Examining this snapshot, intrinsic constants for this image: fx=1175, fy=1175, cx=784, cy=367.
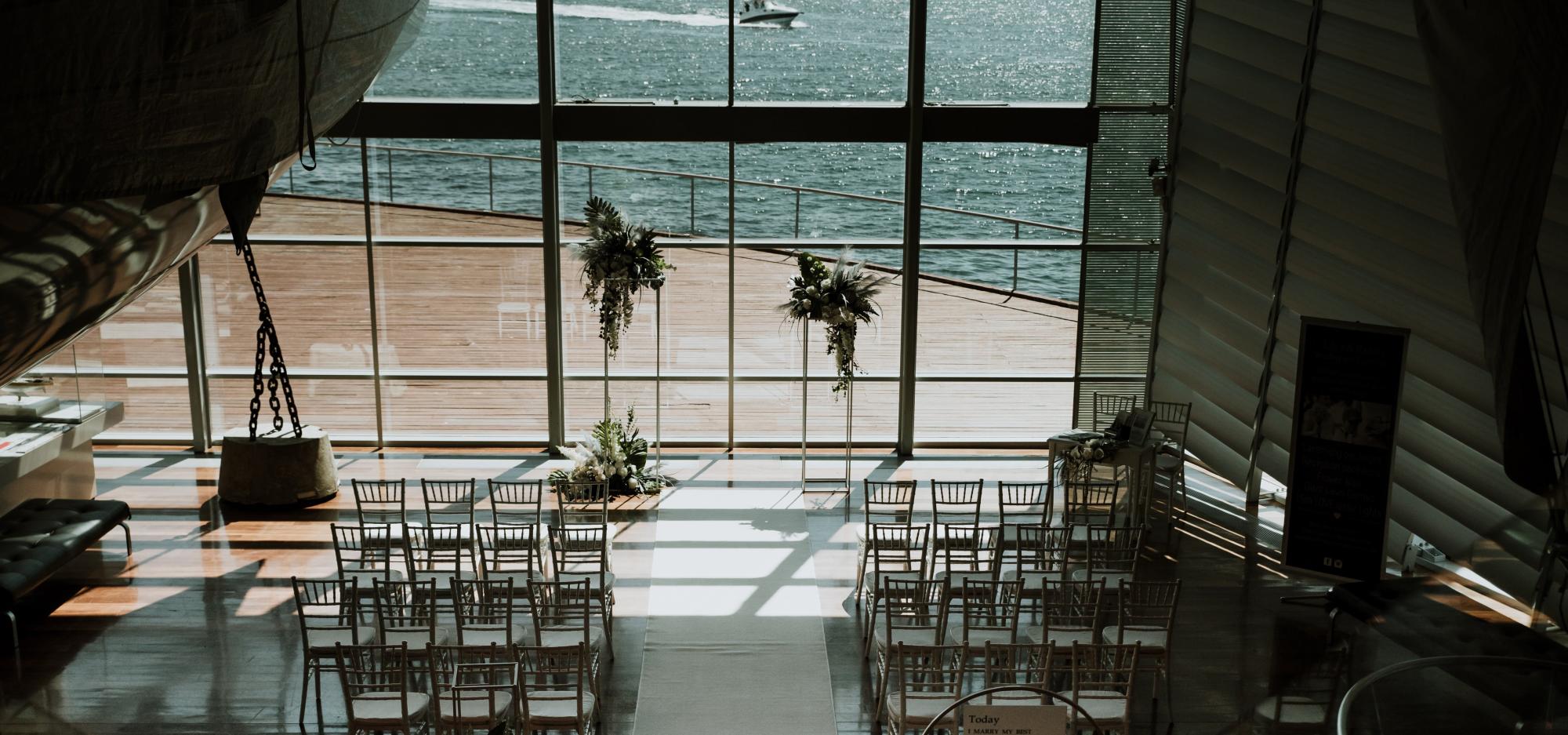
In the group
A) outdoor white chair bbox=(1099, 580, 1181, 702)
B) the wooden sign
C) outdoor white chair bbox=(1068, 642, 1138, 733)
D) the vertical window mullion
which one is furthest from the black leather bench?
the vertical window mullion

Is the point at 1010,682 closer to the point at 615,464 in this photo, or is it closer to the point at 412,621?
the point at 412,621

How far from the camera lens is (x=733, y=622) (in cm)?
895

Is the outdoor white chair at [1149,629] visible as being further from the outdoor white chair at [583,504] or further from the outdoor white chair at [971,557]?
the outdoor white chair at [583,504]

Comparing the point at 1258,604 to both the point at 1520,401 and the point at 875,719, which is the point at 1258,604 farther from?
the point at 1520,401

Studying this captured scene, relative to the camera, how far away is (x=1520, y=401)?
11.3 ft

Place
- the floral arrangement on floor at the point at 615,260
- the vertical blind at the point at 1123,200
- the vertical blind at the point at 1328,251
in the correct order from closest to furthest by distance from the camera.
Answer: the vertical blind at the point at 1328,251
the floral arrangement on floor at the point at 615,260
the vertical blind at the point at 1123,200

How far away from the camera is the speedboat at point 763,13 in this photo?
1255cm

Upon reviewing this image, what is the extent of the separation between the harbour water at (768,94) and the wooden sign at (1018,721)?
340 inches

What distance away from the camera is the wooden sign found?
466cm

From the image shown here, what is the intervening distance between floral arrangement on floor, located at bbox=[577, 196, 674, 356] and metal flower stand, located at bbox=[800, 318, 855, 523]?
1.72 m

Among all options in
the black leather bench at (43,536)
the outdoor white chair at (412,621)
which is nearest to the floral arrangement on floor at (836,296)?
the outdoor white chair at (412,621)

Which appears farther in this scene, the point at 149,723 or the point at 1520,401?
the point at 149,723

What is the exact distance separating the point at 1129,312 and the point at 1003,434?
200 centimetres

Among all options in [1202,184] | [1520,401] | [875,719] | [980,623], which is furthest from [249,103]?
[1202,184]
